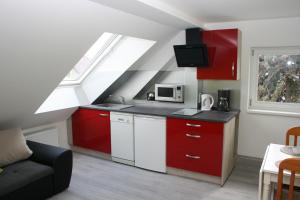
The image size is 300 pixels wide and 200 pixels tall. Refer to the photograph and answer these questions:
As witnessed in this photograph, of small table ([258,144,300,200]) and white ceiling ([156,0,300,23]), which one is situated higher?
white ceiling ([156,0,300,23])

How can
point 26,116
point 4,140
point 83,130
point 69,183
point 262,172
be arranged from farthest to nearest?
point 83,130 < point 26,116 < point 69,183 < point 4,140 < point 262,172

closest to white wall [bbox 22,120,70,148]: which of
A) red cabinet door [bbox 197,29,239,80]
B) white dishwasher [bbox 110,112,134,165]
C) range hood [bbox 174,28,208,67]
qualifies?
white dishwasher [bbox 110,112,134,165]

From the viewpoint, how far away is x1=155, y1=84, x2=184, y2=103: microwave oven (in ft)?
12.7

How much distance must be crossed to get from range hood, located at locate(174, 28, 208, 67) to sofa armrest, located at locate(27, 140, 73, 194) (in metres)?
2.00

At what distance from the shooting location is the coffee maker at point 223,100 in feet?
11.8

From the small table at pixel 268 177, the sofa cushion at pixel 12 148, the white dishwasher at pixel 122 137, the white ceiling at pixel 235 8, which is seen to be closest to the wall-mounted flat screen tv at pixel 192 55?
the white ceiling at pixel 235 8

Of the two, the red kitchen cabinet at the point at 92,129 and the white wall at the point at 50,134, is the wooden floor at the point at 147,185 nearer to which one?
the red kitchen cabinet at the point at 92,129

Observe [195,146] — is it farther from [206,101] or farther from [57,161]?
[57,161]

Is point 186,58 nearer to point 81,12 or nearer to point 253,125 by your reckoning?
point 253,125

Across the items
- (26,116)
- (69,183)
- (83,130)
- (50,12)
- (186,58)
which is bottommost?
(69,183)

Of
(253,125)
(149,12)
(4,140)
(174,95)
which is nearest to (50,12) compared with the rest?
(149,12)

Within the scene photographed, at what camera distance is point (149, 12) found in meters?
2.46

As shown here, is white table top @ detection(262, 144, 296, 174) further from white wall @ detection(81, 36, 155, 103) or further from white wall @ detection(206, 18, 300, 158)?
white wall @ detection(81, 36, 155, 103)

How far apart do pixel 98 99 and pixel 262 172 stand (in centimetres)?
310
